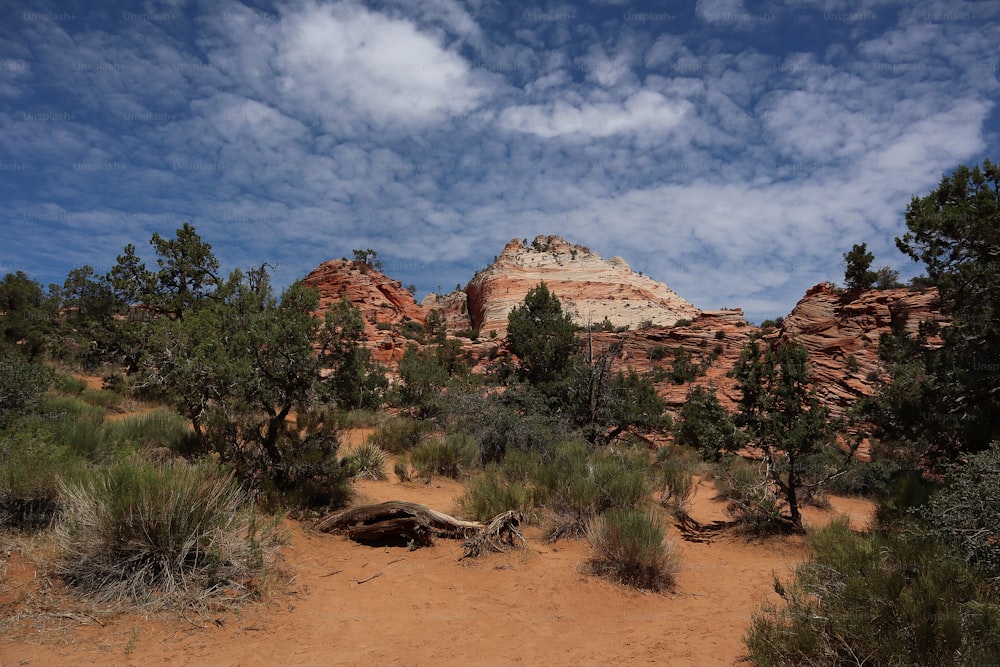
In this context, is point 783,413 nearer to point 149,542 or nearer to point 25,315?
point 149,542

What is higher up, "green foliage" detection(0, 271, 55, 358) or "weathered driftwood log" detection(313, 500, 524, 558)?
"green foliage" detection(0, 271, 55, 358)

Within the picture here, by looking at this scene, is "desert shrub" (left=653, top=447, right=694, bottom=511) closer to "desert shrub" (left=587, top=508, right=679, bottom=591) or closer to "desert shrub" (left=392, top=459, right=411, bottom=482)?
"desert shrub" (left=587, top=508, right=679, bottom=591)

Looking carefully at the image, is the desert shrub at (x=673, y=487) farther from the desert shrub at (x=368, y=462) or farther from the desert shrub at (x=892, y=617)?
the desert shrub at (x=892, y=617)

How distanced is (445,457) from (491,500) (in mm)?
3643

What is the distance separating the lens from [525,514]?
8.05m

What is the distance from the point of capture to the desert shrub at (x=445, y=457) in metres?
10.9

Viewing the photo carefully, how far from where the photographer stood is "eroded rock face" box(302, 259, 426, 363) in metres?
49.8

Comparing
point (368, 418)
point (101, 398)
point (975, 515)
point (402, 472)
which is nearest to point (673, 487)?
point (402, 472)

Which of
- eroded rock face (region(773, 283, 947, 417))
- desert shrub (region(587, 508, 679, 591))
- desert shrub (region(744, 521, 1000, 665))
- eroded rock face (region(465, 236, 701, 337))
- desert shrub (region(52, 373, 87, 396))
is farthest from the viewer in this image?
eroded rock face (region(465, 236, 701, 337))

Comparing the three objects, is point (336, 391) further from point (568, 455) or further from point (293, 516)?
point (568, 455)

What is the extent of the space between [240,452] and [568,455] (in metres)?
6.20

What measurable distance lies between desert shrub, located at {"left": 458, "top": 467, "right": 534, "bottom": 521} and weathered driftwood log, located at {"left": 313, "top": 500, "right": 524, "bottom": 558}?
0.54 m

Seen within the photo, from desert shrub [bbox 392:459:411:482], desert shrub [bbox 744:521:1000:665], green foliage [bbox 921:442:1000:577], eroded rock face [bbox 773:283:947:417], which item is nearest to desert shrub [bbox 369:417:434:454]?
desert shrub [bbox 392:459:411:482]

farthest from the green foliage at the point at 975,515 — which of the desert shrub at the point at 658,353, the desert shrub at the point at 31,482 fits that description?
the desert shrub at the point at 658,353
